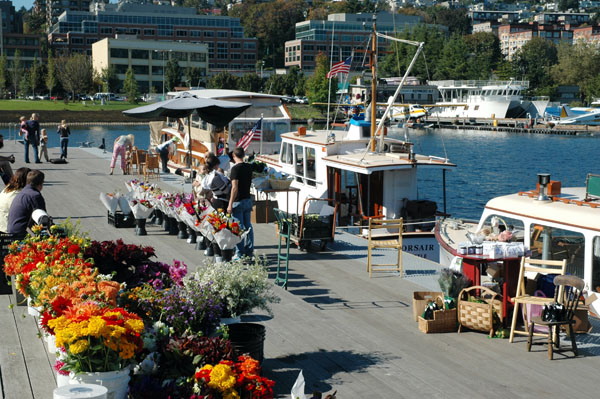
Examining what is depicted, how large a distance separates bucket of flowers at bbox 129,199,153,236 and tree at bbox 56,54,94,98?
388 feet

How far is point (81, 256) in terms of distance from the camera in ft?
27.5

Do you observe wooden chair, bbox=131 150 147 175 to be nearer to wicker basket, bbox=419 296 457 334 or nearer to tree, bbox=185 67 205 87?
wicker basket, bbox=419 296 457 334

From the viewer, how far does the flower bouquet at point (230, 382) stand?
617 centimetres

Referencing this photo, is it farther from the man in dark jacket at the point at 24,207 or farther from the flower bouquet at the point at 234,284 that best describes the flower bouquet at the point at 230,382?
the man in dark jacket at the point at 24,207

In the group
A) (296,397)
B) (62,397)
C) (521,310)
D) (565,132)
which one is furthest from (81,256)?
(565,132)

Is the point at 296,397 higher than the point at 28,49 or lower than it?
lower

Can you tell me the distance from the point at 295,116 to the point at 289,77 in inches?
779

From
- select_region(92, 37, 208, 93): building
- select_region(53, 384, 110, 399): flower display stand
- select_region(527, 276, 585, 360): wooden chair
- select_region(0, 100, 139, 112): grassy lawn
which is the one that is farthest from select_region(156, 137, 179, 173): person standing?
select_region(92, 37, 208, 93): building

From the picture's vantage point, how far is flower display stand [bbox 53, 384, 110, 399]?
5521 mm

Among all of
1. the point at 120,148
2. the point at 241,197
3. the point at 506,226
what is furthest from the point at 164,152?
the point at 506,226

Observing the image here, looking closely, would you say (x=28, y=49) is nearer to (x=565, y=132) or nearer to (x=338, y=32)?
(x=338, y=32)

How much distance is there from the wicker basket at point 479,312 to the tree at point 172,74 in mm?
125824

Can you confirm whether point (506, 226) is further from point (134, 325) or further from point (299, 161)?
point (299, 161)

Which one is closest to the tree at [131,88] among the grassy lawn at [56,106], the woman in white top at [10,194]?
the grassy lawn at [56,106]
